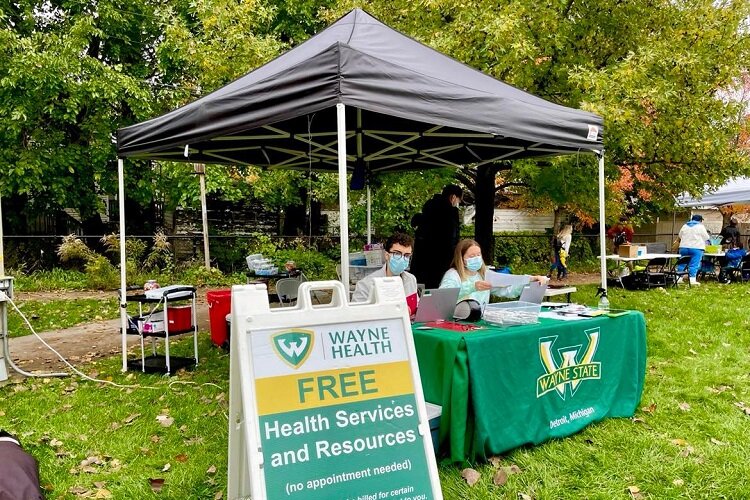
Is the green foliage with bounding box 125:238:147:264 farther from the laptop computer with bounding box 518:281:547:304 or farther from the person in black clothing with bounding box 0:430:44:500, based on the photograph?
the laptop computer with bounding box 518:281:547:304

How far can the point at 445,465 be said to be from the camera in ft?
11.2

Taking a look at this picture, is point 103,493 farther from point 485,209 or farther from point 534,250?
point 534,250

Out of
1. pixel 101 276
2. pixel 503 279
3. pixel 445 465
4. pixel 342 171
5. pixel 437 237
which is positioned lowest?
pixel 445 465

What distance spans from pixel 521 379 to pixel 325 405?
5.10ft

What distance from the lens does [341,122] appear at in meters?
3.34

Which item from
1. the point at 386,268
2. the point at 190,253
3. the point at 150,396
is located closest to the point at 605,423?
the point at 386,268

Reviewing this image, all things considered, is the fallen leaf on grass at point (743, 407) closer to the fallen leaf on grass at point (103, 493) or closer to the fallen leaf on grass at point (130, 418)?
the fallen leaf on grass at point (103, 493)

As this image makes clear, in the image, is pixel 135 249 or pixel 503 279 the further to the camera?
pixel 135 249

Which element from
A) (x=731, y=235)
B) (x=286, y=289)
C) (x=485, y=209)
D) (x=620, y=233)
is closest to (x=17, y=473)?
(x=286, y=289)

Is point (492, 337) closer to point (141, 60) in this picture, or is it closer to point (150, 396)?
point (150, 396)

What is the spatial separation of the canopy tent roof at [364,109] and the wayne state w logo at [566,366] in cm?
155

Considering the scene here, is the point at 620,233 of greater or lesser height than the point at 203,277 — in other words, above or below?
above

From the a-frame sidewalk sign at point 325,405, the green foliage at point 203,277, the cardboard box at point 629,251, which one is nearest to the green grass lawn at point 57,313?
the green foliage at point 203,277

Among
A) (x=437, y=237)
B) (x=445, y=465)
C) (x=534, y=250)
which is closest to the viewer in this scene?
(x=445, y=465)
